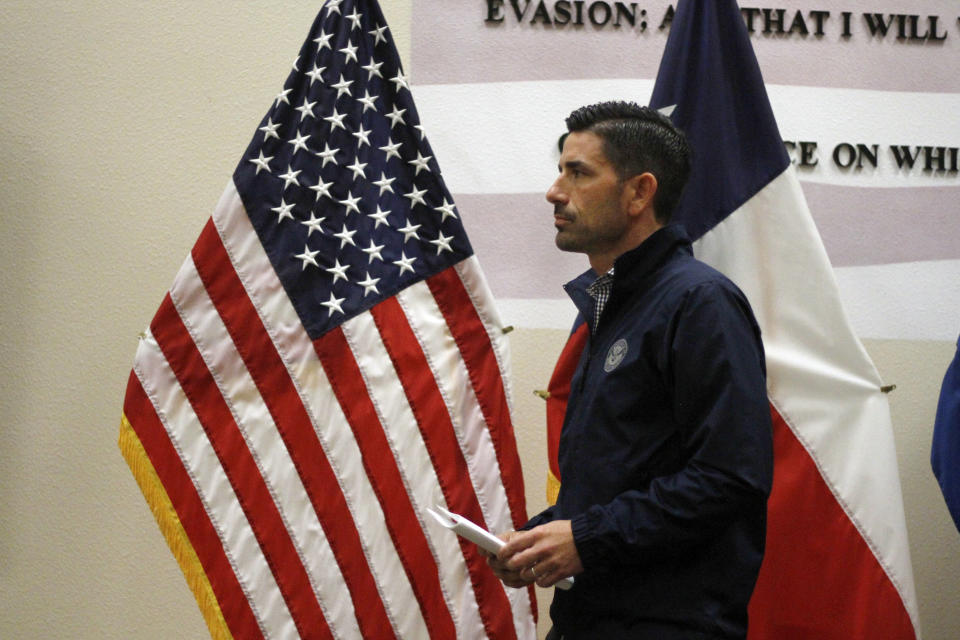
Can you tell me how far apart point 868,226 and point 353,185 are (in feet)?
4.30

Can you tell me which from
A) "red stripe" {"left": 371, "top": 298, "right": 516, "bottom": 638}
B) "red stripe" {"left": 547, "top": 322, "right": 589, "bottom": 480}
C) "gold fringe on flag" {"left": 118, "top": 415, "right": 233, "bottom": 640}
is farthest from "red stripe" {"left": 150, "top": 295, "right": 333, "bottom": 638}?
"red stripe" {"left": 547, "top": 322, "right": 589, "bottom": 480}

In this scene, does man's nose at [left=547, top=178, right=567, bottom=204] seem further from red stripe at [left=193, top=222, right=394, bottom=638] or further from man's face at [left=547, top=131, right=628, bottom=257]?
red stripe at [left=193, top=222, right=394, bottom=638]

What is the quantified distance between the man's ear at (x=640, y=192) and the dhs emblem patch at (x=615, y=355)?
255mm

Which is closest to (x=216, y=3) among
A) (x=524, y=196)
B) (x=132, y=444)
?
(x=524, y=196)

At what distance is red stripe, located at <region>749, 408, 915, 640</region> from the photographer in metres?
1.92

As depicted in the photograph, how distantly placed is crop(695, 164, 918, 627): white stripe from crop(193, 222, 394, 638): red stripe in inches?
34.5

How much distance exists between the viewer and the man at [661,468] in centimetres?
121

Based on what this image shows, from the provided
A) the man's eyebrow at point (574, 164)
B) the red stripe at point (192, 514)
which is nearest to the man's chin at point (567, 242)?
the man's eyebrow at point (574, 164)

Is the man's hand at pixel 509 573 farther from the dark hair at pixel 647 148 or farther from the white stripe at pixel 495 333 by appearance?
the white stripe at pixel 495 333

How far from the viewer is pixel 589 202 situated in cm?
152

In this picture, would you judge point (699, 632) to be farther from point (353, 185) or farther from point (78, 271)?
point (78, 271)

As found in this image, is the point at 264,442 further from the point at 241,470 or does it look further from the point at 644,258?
the point at 644,258

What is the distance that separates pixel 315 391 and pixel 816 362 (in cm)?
101

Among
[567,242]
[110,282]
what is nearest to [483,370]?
[567,242]
